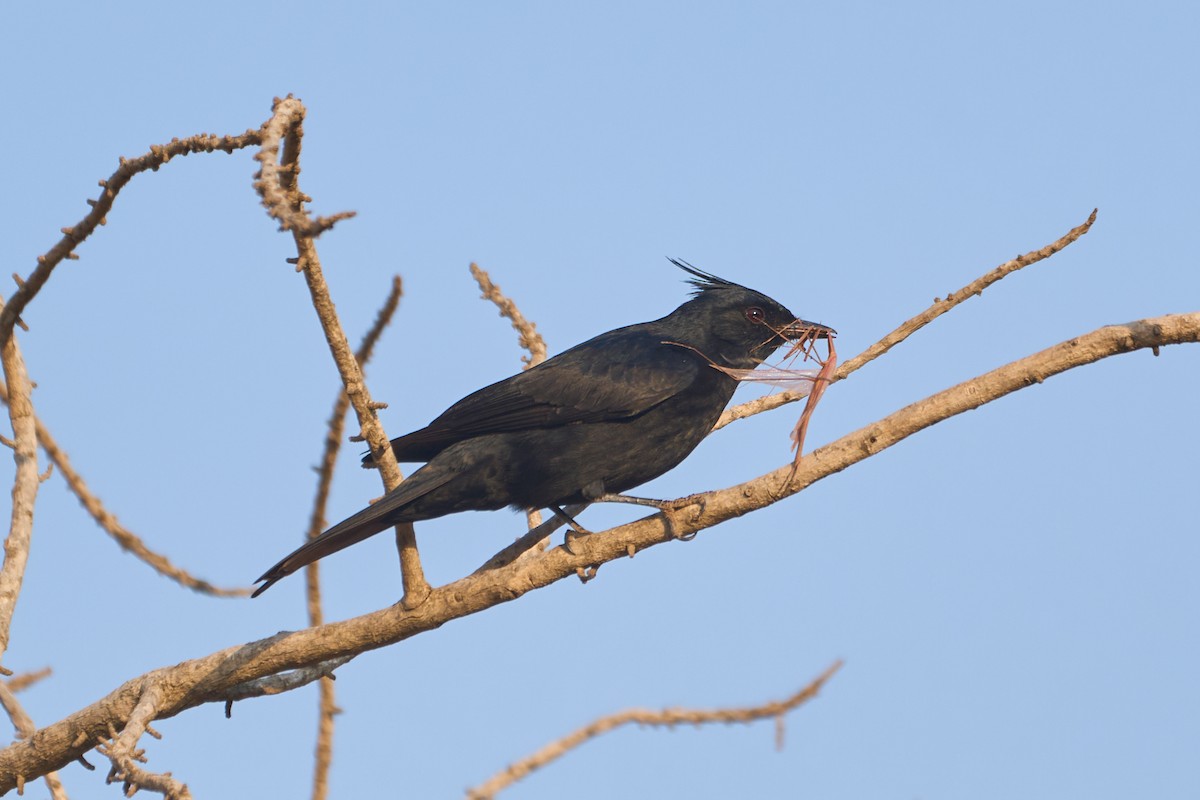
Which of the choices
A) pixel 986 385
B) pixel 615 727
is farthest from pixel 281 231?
pixel 986 385

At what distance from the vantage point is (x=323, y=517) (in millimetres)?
5836

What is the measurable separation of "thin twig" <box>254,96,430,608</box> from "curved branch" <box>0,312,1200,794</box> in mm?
157

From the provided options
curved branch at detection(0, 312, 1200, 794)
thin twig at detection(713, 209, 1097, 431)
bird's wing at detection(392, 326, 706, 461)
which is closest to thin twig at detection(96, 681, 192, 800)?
curved branch at detection(0, 312, 1200, 794)

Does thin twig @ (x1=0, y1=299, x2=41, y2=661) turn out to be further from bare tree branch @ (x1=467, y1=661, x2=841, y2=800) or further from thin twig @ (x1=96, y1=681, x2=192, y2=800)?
bare tree branch @ (x1=467, y1=661, x2=841, y2=800)

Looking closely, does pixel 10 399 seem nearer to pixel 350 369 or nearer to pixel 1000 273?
pixel 350 369

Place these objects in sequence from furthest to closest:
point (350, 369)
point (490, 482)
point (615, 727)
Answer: point (490, 482) → point (350, 369) → point (615, 727)

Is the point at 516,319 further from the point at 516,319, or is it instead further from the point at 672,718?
the point at 672,718

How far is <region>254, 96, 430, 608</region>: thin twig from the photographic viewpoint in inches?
135


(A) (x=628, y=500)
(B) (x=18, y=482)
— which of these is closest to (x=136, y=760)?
(B) (x=18, y=482)

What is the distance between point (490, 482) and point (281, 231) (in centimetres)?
289

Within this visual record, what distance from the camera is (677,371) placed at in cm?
650

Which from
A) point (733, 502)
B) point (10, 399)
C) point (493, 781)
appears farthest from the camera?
point (10, 399)

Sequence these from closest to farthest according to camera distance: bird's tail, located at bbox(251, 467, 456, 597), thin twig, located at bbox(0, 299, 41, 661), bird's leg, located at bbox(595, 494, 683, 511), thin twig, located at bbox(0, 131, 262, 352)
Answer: thin twig, located at bbox(0, 131, 262, 352)
thin twig, located at bbox(0, 299, 41, 661)
bird's tail, located at bbox(251, 467, 456, 597)
bird's leg, located at bbox(595, 494, 683, 511)

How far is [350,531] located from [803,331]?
8.60 ft
